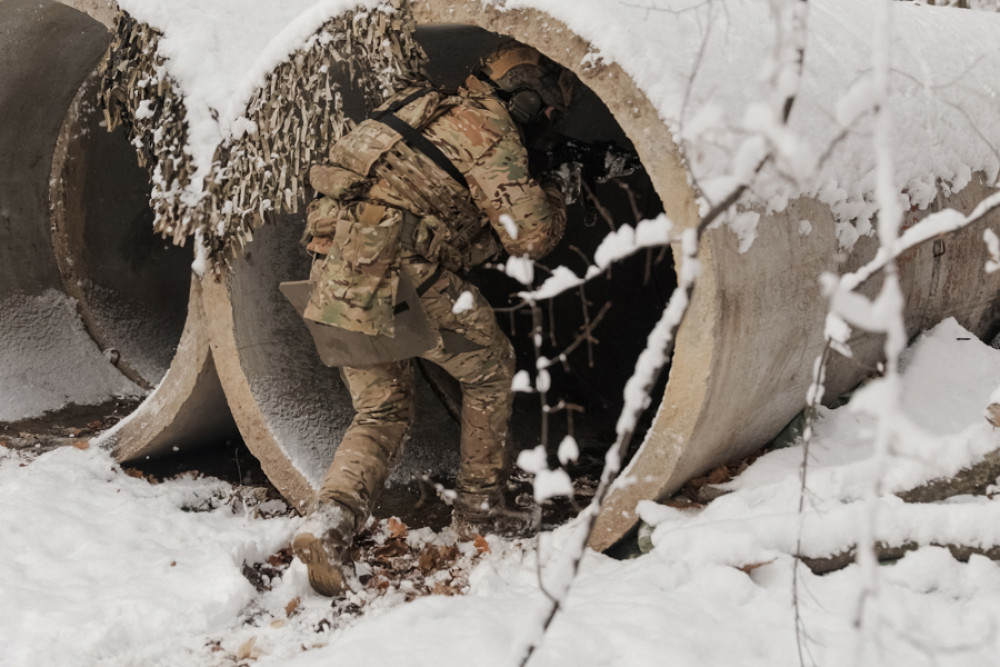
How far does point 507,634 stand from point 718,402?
3.13 ft

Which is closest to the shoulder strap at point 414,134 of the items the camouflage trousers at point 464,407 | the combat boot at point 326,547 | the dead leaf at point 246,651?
the camouflage trousers at point 464,407

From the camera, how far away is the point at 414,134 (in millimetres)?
2949

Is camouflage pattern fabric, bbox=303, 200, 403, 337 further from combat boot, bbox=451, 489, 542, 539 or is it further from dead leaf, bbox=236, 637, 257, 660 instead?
dead leaf, bbox=236, 637, 257, 660

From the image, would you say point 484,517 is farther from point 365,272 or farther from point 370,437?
point 365,272

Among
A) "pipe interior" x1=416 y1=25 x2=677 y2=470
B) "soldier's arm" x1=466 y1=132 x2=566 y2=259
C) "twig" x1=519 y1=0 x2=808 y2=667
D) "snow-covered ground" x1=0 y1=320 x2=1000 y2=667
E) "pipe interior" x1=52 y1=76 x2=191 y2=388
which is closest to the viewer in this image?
"twig" x1=519 y1=0 x2=808 y2=667

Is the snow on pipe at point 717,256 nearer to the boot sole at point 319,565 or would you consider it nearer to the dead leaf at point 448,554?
the dead leaf at point 448,554

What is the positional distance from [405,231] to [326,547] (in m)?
1.05

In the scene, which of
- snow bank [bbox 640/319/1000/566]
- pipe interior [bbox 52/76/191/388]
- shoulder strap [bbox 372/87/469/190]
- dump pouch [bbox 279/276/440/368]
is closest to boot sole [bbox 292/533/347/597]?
dump pouch [bbox 279/276/440/368]

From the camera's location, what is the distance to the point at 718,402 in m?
2.66

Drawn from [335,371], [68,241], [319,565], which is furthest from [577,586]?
[68,241]

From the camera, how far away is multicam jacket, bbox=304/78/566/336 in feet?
9.55

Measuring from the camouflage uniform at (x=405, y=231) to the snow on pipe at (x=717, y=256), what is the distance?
36cm

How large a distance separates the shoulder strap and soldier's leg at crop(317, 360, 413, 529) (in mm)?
738

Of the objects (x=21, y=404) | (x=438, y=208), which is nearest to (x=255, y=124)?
(x=438, y=208)
